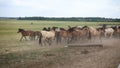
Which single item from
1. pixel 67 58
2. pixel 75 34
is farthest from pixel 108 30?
pixel 67 58

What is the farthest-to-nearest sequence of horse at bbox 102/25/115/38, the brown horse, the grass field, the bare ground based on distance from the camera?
horse at bbox 102/25/115/38 → the brown horse → the bare ground → the grass field

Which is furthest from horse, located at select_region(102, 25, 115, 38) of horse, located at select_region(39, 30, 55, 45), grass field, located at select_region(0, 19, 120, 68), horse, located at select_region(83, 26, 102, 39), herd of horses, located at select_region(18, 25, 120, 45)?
horse, located at select_region(39, 30, 55, 45)

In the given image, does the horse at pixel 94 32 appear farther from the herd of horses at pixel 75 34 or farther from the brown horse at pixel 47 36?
the brown horse at pixel 47 36

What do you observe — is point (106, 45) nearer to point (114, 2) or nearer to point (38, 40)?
point (114, 2)

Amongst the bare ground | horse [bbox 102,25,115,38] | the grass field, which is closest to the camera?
the grass field

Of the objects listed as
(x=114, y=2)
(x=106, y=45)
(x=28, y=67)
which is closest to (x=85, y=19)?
(x=114, y=2)

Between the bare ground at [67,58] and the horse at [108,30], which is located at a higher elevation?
the horse at [108,30]

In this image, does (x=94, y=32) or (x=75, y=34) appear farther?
(x=75, y=34)

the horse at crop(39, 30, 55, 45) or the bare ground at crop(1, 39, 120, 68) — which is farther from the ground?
the horse at crop(39, 30, 55, 45)

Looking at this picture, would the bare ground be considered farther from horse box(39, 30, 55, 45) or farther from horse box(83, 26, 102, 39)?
horse box(83, 26, 102, 39)

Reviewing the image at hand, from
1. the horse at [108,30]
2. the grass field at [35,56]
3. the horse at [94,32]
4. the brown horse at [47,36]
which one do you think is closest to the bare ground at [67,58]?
the grass field at [35,56]

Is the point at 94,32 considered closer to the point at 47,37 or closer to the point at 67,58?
the point at 47,37

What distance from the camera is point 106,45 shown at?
7.14 metres

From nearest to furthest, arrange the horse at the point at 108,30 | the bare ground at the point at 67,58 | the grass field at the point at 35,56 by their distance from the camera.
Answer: the grass field at the point at 35,56
the bare ground at the point at 67,58
the horse at the point at 108,30
